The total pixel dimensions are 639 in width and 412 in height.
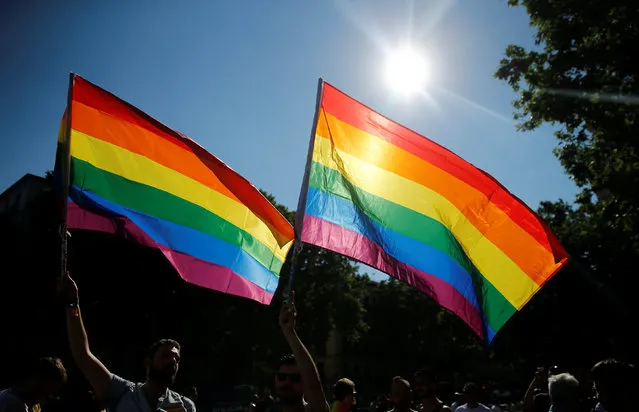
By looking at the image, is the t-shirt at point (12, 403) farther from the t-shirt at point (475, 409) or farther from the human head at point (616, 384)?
the t-shirt at point (475, 409)

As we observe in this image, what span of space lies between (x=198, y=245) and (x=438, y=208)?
2.47m

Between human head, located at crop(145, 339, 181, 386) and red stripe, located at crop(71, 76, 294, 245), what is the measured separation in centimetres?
228

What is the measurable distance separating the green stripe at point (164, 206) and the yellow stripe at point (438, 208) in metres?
1.11

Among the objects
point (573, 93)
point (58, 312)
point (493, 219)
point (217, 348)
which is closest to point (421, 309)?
point (217, 348)

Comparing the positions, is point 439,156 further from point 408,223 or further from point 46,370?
point 46,370

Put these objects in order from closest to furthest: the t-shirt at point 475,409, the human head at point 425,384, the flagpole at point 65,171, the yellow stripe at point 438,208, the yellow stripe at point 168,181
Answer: the flagpole at point 65,171
the yellow stripe at point 168,181
the yellow stripe at point 438,208
the human head at point 425,384
the t-shirt at point 475,409

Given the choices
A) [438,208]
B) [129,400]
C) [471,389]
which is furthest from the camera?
[471,389]

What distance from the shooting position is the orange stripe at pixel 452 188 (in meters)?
6.22

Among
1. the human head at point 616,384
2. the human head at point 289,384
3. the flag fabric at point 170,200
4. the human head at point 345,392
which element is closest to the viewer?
the human head at point 616,384

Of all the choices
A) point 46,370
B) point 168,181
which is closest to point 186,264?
point 168,181

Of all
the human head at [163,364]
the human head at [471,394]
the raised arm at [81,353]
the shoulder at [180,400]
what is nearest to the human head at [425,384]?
the human head at [471,394]

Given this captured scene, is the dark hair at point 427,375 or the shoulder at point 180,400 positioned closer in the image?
the shoulder at point 180,400

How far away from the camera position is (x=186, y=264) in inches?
234

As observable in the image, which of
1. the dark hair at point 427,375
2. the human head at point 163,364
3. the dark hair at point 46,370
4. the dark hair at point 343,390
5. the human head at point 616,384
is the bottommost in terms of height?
the dark hair at point 46,370
